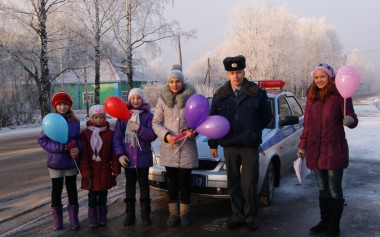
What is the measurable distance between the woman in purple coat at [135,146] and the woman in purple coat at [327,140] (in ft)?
6.17

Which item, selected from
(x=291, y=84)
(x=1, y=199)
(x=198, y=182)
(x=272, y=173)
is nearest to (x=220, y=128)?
(x=198, y=182)

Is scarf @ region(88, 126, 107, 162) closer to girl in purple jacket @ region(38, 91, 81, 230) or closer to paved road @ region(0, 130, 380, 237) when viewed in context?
girl in purple jacket @ region(38, 91, 81, 230)

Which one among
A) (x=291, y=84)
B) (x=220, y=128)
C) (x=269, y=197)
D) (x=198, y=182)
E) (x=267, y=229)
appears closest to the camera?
(x=220, y=128)

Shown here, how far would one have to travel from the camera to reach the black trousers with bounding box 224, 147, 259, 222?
4336 millimetres

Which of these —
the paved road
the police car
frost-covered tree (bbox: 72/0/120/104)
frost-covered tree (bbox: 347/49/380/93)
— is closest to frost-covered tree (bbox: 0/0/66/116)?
frost-covered tree (bbox: 72/0/120/104)

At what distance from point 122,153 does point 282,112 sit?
3033 millimetres

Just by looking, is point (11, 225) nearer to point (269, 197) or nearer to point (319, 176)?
point (269, 197)

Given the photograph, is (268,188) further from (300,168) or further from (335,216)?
(335,216)

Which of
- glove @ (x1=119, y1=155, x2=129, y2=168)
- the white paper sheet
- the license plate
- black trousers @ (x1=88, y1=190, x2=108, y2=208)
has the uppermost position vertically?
glove @ (x1=119, y1=155, x2=129, y2=168)

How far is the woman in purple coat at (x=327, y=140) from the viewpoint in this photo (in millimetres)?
4074

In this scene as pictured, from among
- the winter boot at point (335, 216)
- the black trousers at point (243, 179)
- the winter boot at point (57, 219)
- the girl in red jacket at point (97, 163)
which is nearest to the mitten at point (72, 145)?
the girl in red jacket at point (97, 163)

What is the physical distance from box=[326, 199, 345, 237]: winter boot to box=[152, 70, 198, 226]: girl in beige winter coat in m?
1.65

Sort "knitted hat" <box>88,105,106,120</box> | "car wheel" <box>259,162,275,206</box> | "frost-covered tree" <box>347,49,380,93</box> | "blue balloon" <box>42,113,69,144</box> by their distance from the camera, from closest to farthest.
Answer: "blue balloon" <box>42,113,69,144</box>, "knitted hat" <box>88,105,106,120</box>, "car wheel" <box>259,162,275,206</box>, "frost-covered tree" <box>347,49,380,93</box>

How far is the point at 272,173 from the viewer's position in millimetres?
5449
